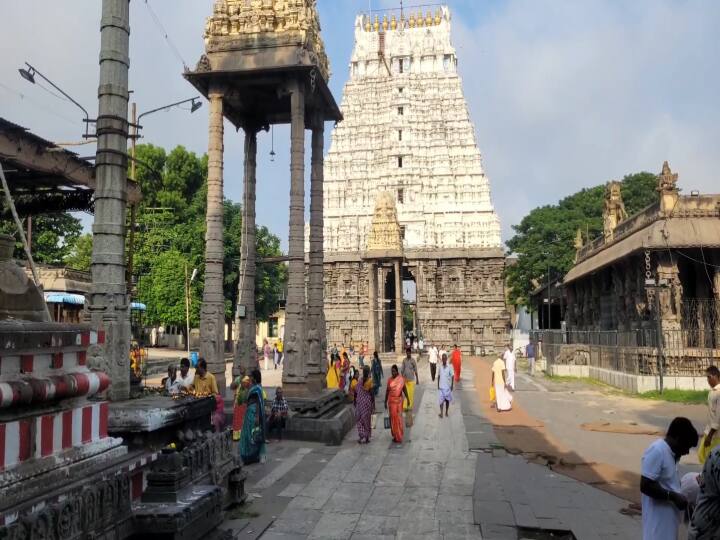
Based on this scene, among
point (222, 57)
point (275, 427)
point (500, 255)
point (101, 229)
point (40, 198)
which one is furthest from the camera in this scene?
point (500, 255)

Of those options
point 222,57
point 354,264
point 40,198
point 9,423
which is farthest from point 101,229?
point 354,264

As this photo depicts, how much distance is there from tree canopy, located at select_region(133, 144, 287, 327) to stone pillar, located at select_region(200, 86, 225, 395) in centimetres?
2279

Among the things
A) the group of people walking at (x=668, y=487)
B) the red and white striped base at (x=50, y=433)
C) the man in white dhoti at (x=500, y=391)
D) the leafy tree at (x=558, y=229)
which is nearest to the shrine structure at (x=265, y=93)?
the man in white dhoti at (x=500, y=391)

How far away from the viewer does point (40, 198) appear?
623 inches

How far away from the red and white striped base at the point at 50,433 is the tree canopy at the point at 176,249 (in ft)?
109

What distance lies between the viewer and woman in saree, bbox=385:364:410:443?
37.1ft

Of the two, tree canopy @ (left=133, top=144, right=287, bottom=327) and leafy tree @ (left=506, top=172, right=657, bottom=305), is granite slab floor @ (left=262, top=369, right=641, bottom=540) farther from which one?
leafy tree @ (left=506, top=172, right=657, bottom=305)

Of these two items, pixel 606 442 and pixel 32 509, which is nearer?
pixel 32 509

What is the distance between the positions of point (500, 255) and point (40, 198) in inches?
1454

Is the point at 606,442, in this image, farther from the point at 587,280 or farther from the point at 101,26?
the point at 587,280

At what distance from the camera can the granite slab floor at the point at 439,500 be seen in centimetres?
630

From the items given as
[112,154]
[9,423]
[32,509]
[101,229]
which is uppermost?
[112,154]

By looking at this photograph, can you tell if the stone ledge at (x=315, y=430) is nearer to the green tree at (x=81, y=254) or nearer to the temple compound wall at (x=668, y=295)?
the temple compound wall at (x=668, y=295)

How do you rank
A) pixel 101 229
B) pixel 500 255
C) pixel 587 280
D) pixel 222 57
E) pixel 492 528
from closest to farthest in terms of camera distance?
1. pixel 101 229
2. pixel 492 528
3. pixel 222 57
4. pixel 587 280
5. pixel 500 255
